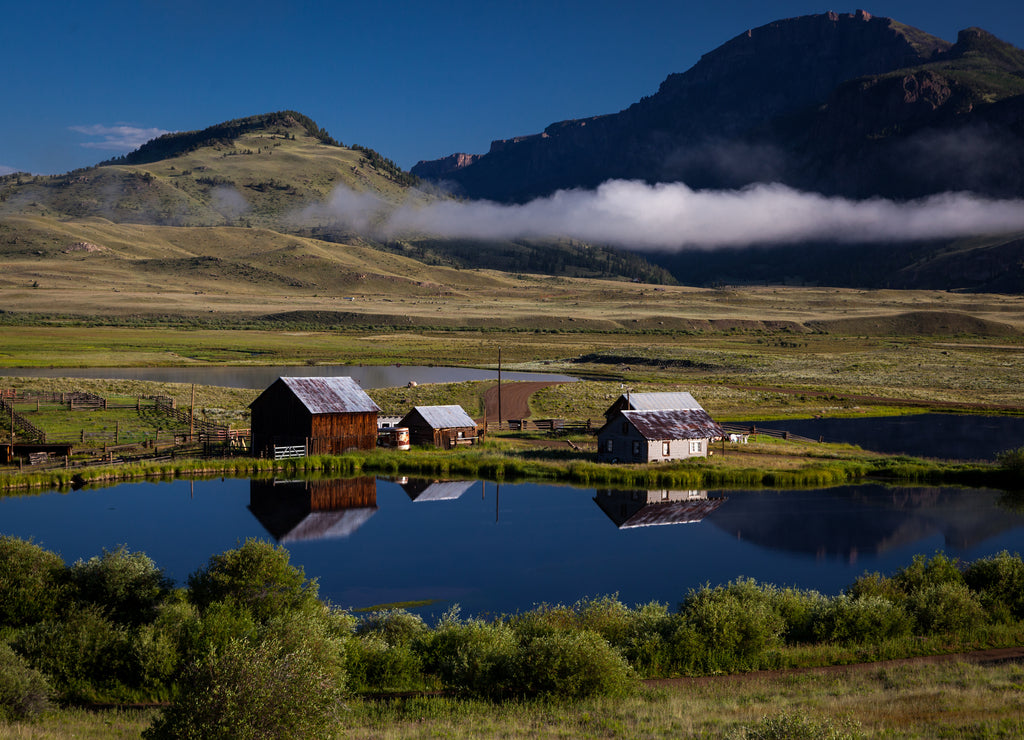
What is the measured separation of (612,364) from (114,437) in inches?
2836

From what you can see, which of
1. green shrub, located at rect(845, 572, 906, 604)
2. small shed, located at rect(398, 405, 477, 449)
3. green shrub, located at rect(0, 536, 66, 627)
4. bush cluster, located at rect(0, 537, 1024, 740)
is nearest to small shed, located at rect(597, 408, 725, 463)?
small shed, located at rect(398, 405, 477, 449)

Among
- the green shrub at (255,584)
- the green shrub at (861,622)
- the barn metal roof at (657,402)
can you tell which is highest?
the barn metal roof at (657,402)

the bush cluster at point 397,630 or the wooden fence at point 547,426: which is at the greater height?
the wooden fence at point 547,426

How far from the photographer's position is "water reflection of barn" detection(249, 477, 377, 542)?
119ft

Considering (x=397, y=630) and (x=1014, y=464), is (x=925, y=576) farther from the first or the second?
(x=1014, y=464)

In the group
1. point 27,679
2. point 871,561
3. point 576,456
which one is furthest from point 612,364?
point 27,679

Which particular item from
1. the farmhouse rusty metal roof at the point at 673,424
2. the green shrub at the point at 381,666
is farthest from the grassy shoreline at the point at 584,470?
the green shrub at the point at 381,666

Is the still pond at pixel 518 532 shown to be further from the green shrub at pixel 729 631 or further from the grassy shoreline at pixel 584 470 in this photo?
the green shrub at pixel 729 631

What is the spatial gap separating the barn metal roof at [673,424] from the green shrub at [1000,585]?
71.1ft

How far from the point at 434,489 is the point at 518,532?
892 centimetres

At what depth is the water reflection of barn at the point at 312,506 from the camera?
36.3 m

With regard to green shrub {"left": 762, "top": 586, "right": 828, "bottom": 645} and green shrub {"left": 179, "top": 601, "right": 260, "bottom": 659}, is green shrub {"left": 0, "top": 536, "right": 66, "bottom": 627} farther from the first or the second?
green shrub {"left": 762, "top": 586, "right": 828, "bottom": 645}

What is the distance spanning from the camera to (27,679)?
17.7 metres

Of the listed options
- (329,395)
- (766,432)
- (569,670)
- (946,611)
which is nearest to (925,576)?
(946,611)
